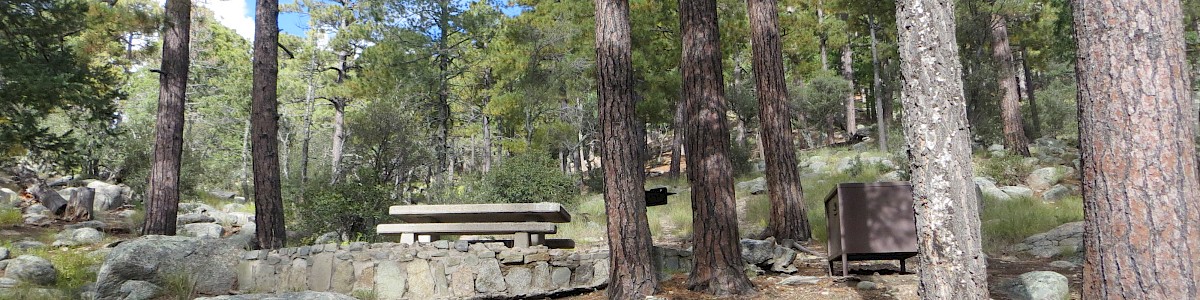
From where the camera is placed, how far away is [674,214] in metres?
13.0

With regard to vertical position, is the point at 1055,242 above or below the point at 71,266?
A: below

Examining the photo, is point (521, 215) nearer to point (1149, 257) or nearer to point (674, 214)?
point (1149, 257)

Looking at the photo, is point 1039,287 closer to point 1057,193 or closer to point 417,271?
point 417,271

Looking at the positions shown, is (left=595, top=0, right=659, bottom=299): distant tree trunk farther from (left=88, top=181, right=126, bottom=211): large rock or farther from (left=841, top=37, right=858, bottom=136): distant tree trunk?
(left=841, top=37, right=858, bottom=136): distant tree trunk

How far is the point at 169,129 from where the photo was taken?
10.1 meters

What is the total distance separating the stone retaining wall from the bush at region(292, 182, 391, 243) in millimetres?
2961

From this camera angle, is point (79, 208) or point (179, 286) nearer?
point (179, 286)

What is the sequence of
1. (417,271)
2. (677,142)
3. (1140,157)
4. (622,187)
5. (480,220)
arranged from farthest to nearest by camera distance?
(677,142) < (480,220) < (417,271) < (622,187) < (1140,157)

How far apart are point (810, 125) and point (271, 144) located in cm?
2384

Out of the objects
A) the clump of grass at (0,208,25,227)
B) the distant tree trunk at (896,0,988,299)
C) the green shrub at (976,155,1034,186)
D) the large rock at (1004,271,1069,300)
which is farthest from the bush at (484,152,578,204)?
the distant tree trunk at (896,0,988,299)

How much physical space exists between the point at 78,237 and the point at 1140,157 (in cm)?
1189

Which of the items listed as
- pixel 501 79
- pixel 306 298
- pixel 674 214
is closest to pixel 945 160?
pixel 306 298

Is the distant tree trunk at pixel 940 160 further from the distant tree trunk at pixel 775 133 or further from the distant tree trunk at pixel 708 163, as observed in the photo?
the distant tree trunk at pixel 775 133

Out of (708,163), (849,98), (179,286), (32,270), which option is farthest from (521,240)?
(849,98)
